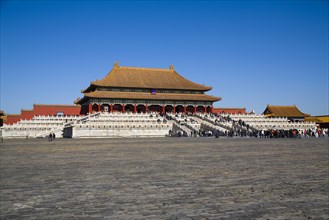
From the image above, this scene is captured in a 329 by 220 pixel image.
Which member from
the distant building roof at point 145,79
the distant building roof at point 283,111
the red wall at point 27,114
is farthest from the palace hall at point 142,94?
the distant building roof at point 283,111

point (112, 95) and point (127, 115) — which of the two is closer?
point (127, 115)

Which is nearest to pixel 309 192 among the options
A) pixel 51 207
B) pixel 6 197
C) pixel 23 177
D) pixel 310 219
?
pixel 310 219

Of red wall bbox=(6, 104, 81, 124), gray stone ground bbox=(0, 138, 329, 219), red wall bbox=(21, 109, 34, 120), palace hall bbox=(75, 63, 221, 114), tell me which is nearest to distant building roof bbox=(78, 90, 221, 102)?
palace hall bbox=(75, 63, 221, 114)

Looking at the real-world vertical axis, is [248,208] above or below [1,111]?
below

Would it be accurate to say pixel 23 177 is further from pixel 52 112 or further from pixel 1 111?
pixel 52 112

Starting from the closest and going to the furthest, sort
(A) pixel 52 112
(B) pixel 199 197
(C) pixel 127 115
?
(B) pixel 199 197 → (C) pixel 127 115 → (A) pixel 52 112

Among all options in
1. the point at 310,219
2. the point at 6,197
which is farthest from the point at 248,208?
the point at 6,197

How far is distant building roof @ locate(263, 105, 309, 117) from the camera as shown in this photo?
2766 inches

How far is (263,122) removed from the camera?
50406mm

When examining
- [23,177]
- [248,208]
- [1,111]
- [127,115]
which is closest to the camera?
[248,208]

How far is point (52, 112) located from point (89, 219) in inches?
2291

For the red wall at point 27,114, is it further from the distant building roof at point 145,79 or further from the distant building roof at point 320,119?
the distant building roof at point 320,119

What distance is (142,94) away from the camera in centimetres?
6369

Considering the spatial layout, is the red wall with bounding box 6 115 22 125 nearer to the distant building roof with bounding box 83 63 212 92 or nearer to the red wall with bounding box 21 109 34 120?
the red wall with bounding box 21 109 34 120
